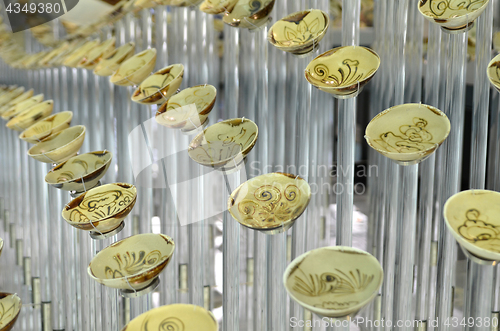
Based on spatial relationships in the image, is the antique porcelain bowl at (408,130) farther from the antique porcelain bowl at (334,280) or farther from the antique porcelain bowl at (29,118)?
the antique porcelain bowl at (29,118)

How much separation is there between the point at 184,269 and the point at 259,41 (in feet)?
2.94

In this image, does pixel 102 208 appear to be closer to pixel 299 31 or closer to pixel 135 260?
pixel 135 260

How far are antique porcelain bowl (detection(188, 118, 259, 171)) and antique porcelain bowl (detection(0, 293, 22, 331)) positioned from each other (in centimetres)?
31

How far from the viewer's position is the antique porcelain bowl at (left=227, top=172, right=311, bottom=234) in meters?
0.58

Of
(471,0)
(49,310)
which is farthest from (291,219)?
(49,310)

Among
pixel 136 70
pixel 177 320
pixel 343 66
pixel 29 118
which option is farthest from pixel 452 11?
pixel 29 118

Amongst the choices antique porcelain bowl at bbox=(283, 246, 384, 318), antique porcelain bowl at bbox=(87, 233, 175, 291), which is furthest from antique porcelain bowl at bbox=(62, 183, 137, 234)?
antique porcelain bowl at bbox=(283, 246, 384, 318)

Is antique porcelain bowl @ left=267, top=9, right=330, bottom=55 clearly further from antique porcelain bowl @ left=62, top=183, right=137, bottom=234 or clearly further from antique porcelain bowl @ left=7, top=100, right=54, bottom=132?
antique porcelain bowl @ left=7, top=100, right=54, bottom=132

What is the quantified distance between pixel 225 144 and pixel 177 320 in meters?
0.27

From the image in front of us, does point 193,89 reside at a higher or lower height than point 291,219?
higher

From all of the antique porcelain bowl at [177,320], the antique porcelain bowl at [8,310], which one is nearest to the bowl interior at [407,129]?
the antique porcelain bowl at [177,320]

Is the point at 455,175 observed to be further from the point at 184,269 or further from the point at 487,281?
the point at 184,269

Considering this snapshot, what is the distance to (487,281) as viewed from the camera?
0.64m

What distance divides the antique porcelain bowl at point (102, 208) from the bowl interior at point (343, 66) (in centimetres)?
33
